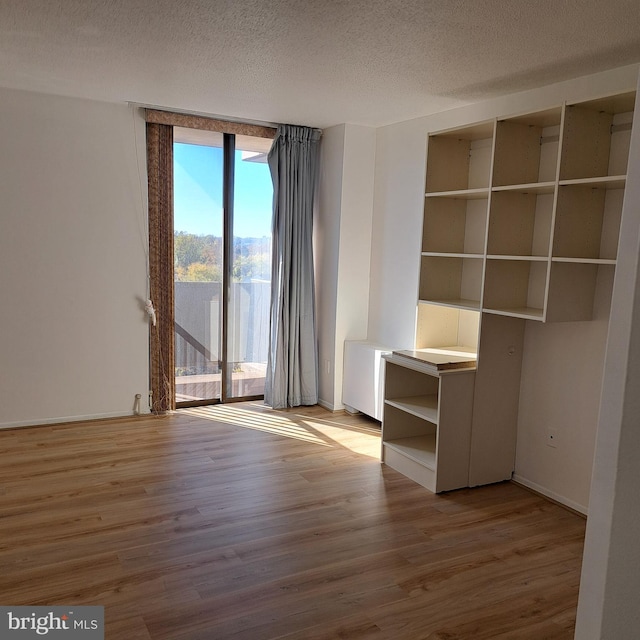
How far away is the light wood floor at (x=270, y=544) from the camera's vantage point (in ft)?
7.77

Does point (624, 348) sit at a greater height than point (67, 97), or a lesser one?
lesser

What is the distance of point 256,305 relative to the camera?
5.41 m

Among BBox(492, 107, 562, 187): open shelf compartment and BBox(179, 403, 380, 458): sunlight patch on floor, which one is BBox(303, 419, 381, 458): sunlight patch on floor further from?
BBox(492, 107, 562, 187): open shelf compartment

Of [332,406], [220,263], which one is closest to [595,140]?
[332,406]

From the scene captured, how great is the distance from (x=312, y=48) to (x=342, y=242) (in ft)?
7.13

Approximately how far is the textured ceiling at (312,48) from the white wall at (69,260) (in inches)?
14.0

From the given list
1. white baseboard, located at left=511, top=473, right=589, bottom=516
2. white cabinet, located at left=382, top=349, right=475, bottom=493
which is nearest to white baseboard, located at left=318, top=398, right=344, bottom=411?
white cabinet, located at left=382, top=349, right=475, bottom=493

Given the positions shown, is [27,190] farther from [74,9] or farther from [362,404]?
[362,404]

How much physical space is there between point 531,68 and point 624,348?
9.00 feet

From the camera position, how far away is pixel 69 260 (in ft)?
14.8

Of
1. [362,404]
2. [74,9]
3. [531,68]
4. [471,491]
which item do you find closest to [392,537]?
[471,491]

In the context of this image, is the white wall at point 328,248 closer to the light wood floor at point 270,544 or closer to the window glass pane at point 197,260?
the window glass pane at point 197,260

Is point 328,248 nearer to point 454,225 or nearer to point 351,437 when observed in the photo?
point 454,225

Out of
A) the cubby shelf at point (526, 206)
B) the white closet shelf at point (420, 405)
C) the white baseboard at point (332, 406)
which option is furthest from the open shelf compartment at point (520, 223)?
the white baseboard at point (332, 406)
